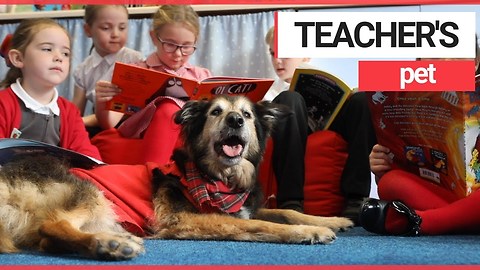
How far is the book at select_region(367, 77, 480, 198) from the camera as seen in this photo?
169cm

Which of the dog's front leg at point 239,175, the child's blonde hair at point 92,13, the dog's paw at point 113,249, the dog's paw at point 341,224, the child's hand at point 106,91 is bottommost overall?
the dog's paw at point 341,224

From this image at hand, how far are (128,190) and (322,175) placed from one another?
33.0 inches

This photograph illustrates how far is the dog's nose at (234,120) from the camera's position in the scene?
6.07 feet

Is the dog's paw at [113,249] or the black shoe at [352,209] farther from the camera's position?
the black shoe at [352,209]

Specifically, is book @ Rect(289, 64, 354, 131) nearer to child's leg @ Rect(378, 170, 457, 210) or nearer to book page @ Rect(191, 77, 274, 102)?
book page @ Rect(191, 77, 274, 102)

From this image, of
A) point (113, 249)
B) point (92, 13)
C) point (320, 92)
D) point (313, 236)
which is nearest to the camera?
point (113, 249)

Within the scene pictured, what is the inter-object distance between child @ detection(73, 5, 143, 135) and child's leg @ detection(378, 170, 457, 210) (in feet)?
4.50

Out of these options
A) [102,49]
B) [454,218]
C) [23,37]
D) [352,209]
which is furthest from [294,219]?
[102,49]

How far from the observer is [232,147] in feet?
6.21

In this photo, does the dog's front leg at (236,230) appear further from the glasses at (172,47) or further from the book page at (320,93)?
the glasses at (172,47)

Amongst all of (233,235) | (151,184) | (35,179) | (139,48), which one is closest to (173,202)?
(151,184)

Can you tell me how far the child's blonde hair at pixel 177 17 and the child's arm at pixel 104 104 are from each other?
374 mm

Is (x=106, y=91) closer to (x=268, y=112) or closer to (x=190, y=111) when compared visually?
(x=190, y=111)

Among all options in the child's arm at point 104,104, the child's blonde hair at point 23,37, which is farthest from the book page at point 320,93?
the child's blonde hair at point 23,37
